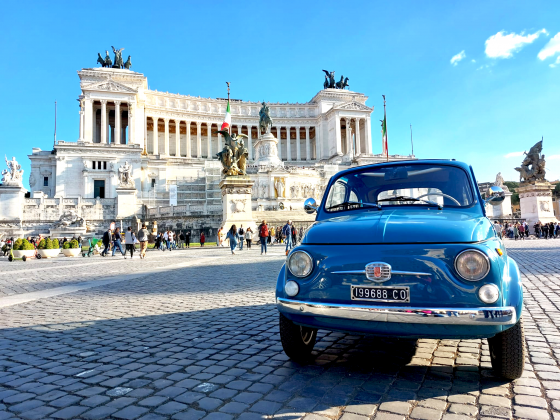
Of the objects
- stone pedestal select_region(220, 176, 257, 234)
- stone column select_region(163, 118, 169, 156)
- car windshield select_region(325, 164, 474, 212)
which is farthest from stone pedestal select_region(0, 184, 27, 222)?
stone column select_region(163, 118, 169, 156)

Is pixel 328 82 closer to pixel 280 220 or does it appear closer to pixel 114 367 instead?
pixel 280 220

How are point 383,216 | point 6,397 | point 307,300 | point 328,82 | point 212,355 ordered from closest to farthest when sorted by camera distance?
1. point 6,397
2. point 307,300
3. point 383,216
4. point 212,355
5. point 328,82

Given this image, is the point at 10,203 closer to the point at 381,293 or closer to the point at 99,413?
the point at 99,413

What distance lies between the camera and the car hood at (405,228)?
297 centimetres

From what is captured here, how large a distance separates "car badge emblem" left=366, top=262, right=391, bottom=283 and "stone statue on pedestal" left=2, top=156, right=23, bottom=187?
128 feet

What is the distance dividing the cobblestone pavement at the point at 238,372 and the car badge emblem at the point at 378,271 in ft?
2.83

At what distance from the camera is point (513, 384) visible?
9.87ft

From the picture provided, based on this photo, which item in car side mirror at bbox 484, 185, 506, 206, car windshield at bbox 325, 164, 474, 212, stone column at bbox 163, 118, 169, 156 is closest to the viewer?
car windshield at bbox 325, 164, 474, 212

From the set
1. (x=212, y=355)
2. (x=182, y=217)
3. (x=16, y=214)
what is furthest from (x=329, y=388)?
(x=16, y=214)

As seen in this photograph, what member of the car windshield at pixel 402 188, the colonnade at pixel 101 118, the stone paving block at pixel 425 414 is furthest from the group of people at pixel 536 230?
the colonnade at pixel 101 118

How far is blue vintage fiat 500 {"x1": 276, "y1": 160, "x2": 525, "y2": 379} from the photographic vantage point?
9.15 ft

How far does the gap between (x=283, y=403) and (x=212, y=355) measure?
136 cm

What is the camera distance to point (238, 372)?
11.2 feet

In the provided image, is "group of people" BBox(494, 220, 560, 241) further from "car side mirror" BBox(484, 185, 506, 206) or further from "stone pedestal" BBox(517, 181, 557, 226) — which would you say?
"car side mirror" BBox(484, 185, 506, 206)
